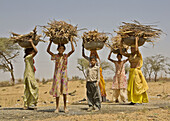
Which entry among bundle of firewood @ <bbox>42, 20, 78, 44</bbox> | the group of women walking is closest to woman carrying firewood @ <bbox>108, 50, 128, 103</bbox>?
the group of women walking

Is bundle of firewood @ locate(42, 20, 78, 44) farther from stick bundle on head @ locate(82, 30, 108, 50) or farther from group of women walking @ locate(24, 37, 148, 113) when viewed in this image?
stick bundle on head @ locate(82, 30, 108, 50)

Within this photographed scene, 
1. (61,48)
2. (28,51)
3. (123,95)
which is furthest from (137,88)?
(28,51)

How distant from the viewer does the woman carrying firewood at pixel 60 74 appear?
25.5 ft

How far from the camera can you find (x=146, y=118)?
21.7 feet

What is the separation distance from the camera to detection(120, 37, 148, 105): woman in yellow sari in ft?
32.9

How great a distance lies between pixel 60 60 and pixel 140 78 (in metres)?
3.89

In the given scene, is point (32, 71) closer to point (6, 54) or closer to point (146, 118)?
point (146, 118)

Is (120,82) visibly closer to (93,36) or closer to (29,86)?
(93,36)

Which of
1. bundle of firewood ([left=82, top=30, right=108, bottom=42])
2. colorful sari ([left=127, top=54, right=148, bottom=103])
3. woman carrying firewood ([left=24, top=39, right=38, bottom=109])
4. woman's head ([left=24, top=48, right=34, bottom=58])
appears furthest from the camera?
colorful sari ([left=127, top=54, right=148, bottom=103])

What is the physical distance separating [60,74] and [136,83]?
3.62 metres

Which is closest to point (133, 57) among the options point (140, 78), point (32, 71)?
point (140, 78)

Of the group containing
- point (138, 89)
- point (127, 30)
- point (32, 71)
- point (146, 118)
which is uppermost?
point (127, 30)

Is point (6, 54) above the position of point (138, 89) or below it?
above

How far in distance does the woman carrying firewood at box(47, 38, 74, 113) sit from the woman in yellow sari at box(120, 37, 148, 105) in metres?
3.27
